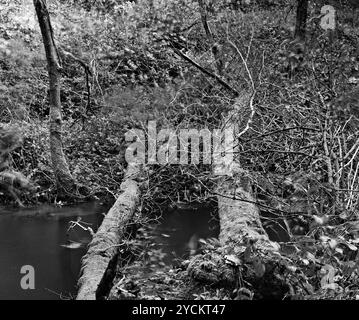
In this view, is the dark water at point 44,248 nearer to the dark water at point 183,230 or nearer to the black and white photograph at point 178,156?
the black and white photograph at point 178,156

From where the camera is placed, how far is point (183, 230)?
6.70 meters

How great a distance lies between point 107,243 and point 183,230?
1.63 meters

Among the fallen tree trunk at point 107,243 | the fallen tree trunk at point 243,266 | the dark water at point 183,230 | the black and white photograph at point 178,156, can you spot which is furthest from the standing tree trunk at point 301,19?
the fallen tree trunk at point 243,266

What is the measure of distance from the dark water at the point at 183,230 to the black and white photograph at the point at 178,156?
28 millimetres

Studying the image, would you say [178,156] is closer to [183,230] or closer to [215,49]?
[183,230]

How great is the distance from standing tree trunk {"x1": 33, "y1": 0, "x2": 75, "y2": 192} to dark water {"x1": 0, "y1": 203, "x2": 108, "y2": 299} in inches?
20.5

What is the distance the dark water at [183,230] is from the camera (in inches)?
239

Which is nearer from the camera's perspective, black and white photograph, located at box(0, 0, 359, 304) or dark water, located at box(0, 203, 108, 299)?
black and white photograph, located at box(0, 0, 359, 304)

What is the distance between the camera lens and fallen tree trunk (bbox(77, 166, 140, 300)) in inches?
175

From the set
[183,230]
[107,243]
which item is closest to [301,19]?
[183,230]

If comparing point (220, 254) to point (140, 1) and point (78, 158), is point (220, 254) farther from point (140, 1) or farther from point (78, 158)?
point (140, 1)

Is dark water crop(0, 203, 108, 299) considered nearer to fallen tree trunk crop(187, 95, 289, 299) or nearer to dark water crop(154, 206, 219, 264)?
dark water crop(154, 206, 219, 264)

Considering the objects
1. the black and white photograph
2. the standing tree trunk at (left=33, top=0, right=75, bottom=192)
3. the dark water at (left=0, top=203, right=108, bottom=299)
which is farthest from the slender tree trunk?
the dark water at (left=0, top=203, right=108, bottom=299)

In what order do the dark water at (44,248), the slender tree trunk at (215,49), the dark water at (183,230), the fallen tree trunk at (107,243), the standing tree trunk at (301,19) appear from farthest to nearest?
the slender tree trunk at (215,49)
the standing tree trunk at (301,19)
the dark water at (183,230)
the dark water at (44,248)
the fallen tree trunk at (107,243)
